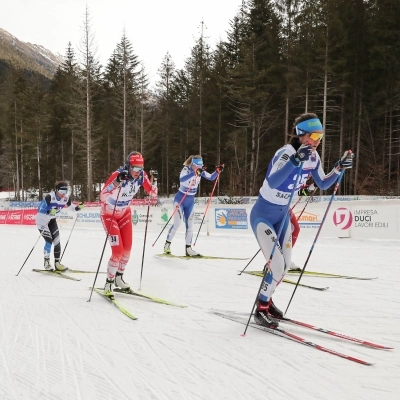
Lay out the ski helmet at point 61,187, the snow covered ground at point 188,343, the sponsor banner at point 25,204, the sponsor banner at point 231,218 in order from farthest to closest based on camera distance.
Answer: the sponsor banner at point 25,204
the sponsor banner at point 231,218
the ski helmet at point 61,187
the snow covered ground at point 188,343

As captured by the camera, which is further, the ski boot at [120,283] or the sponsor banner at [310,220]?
the sponsor banner at [310,220]

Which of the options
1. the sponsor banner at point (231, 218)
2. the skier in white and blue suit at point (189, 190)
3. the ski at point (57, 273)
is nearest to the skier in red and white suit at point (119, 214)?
the ski at point (57, 273)

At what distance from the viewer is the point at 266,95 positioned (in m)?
24.5

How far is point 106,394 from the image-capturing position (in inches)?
102

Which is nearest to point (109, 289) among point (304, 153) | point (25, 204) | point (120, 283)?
point (120, 283)

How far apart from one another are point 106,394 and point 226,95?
2648 cm

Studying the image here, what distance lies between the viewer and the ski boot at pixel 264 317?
3817 mm

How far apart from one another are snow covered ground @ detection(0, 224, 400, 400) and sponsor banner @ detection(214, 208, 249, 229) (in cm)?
754

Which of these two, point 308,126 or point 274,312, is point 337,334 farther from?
point 308,126

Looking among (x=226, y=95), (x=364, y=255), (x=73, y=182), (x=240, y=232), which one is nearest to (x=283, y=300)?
(x=364, y=255)

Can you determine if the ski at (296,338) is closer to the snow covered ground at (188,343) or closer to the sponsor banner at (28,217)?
the snow covered ground at (188,343)

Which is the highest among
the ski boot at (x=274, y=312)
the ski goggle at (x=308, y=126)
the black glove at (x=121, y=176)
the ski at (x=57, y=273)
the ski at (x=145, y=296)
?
the ski goggle at (x=308, y=126)

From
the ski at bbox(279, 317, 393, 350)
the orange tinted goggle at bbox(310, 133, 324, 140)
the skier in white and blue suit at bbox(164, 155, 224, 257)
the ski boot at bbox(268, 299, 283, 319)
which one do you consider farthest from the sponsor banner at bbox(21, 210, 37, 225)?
the orange tinted goggle at bbox(310, 133, 324, 140)

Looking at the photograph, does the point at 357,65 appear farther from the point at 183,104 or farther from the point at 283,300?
the point at 283,300
